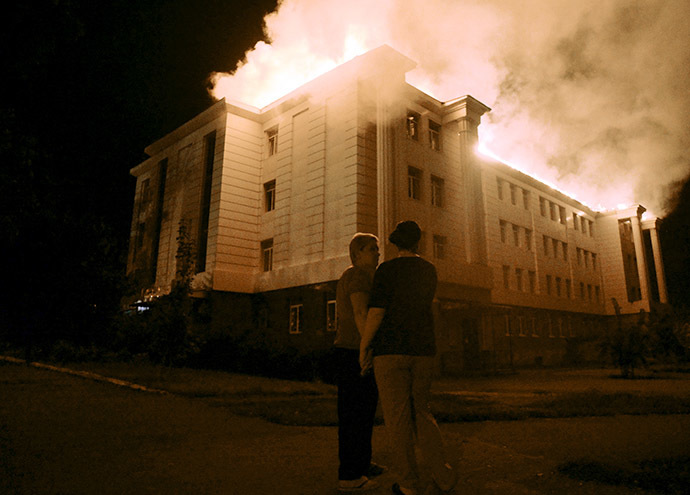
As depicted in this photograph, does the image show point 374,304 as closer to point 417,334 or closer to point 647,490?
point 417,334

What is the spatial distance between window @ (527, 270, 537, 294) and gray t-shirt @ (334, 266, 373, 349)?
1282 inches

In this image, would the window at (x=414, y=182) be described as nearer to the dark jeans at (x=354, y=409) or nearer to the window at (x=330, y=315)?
the window at (x=330, y=315)

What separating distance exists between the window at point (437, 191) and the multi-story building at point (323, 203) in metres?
0.06

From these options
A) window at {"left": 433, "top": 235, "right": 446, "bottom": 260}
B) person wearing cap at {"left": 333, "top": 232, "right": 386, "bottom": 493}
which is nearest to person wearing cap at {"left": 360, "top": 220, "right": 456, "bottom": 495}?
person wearing cap at {"left": 333, "top": 232, "right": 386, "bottom": 493}

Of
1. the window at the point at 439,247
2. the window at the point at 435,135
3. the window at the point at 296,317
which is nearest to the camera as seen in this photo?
the window at the point at 296,317

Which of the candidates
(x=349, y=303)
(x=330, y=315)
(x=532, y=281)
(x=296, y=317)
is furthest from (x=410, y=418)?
(x=532, y=281)

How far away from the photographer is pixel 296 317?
72.8ft

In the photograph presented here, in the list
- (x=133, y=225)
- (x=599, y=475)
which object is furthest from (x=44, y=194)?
(x=133, y=225)

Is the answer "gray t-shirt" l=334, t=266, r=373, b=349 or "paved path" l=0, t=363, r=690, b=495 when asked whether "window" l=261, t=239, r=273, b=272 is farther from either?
"gray t-shirt" l=334, t=266, r=373, b=349

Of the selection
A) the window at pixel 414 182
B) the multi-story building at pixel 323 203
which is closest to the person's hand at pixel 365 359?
the multi-story building at pixel 323 203

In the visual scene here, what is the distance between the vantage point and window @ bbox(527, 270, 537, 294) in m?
33.8

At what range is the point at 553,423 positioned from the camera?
20.7ft

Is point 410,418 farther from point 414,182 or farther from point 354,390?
point 414,182

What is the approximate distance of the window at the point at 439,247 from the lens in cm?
2238
